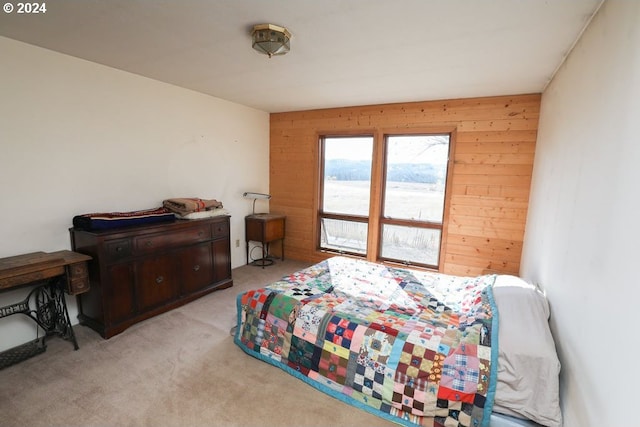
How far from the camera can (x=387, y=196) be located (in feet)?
13.1

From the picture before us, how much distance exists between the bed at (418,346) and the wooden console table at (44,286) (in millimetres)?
1267

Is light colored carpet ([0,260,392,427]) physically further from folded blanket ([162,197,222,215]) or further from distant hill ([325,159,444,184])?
distant hill ([325,159,444,184])

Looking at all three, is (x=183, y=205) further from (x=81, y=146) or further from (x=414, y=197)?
(x=414, y=197)

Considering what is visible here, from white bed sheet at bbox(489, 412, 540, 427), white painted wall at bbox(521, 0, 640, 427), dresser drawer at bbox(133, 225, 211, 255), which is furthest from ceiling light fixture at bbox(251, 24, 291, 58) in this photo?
white bed sheet at bbox(489, 412, 540, 427)

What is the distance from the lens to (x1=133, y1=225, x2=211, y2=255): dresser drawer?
2643mm

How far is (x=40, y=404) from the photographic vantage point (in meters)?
1.75

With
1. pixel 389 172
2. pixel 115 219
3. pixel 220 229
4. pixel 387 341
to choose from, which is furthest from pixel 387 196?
pixel 115 219

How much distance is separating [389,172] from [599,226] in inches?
108

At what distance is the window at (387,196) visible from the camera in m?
3.72

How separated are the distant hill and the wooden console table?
120 inches

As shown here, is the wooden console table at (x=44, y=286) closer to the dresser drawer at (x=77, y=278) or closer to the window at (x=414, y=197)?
the dresser drawer at (x=77, y=278)

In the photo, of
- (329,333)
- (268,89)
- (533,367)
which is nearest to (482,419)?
(533,367)

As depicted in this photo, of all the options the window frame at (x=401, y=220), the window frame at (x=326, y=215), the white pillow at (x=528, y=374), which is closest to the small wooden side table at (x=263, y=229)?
the window frame at (x=326, y=215)

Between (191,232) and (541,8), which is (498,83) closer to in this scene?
(541,8)
